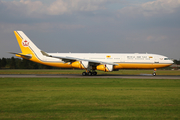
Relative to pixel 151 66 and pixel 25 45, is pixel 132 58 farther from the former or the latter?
pixel 25 45

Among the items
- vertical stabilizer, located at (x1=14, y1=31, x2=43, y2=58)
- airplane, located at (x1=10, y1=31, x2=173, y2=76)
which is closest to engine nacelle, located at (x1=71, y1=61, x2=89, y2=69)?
airplane, located at (x1=10, y1=31, x2=173, y2=76)

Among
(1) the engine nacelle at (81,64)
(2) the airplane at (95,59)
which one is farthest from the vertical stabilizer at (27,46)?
(1) the engine nacelle at (81,64)

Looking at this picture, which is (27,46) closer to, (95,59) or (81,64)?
(81,64)

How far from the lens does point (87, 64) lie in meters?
33.8

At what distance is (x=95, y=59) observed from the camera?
1474 inches

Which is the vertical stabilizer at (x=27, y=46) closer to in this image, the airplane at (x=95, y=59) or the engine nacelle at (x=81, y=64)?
the airplane at (x=95, y=59)

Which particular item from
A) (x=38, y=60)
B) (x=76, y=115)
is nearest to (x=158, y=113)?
(x=76, y=115)

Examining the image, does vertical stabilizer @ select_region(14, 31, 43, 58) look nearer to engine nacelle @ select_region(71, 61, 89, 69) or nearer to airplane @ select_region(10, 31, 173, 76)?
airplane @ select_region(10, 31, 173, 76)

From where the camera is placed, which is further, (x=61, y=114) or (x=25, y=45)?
(x=25, y=45)

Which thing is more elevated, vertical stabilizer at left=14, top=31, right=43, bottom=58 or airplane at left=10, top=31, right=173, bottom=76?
vertical stabilizer at left=14, top=31, right=43, bottom=58

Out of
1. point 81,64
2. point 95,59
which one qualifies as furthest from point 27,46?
point 95,59

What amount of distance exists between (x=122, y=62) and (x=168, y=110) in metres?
27.1

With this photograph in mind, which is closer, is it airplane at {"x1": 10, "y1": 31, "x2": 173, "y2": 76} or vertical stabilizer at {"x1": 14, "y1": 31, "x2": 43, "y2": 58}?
airplane at {"x1": 10, "y1": 31, "x2": 173, "y2": 76}

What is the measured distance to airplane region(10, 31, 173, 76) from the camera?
1357 inches
